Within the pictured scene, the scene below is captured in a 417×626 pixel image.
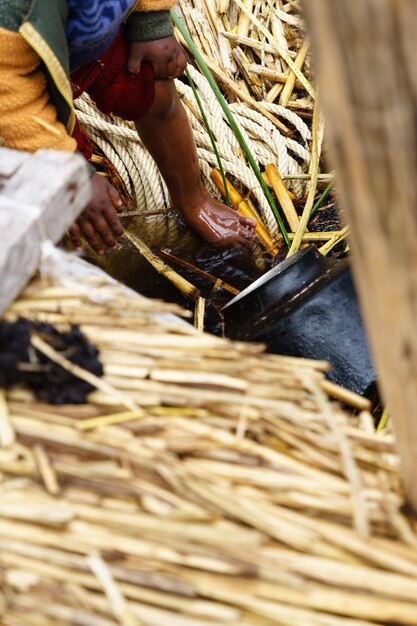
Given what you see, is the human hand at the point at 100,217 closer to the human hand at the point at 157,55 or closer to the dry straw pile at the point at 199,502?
the human hand at the point at 157,55

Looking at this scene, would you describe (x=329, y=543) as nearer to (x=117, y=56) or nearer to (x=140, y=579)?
(x=140, y=579)

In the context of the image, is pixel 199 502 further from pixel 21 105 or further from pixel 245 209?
pixel 245 209

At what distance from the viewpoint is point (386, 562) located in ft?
3.57

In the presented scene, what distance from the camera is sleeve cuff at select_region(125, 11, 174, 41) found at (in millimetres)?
2486

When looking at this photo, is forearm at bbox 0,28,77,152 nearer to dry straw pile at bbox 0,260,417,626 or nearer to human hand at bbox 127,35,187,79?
human hand at bbox 127,35,187,79

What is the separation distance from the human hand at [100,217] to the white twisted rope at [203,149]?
0.88 metres

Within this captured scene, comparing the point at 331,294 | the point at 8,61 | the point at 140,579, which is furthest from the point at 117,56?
the point at 140,579

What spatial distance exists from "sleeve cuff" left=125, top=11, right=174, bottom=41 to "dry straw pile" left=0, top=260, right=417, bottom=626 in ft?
4.77

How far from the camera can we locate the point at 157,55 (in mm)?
2582

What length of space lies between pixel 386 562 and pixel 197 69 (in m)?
2.68

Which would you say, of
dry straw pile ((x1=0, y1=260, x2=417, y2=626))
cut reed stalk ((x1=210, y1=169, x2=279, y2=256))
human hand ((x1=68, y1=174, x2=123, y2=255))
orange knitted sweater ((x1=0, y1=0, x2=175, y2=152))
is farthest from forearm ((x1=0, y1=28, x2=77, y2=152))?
cut reed stalk ((x1=210, y1=169, x2=279, y2=256))

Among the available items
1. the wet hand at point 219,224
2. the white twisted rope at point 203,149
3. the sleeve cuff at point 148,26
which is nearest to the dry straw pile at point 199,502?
the sleeve cuff at point 148,26

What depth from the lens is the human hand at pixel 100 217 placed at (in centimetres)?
232

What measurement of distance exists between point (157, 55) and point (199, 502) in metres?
1.78
